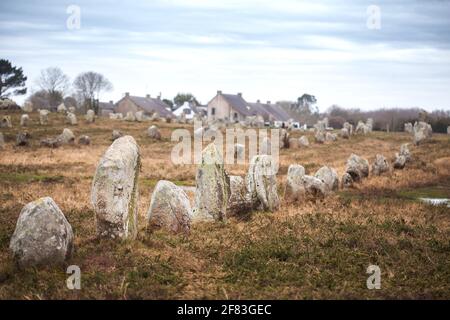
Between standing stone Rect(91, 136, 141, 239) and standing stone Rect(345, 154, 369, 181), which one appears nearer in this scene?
standing stone Rect(91, 136, 141, 239)

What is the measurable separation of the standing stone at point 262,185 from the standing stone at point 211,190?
2.01 metres

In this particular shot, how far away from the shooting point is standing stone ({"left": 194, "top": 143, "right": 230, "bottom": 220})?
15164mm

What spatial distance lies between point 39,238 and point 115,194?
2056mm

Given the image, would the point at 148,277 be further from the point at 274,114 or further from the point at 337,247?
the point at 274,114

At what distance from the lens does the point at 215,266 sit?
10852 mm

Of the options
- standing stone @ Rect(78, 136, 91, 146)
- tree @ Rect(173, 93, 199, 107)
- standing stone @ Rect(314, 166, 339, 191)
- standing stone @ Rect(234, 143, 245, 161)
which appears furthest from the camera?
tree @ Rect(173, 93, 199, 107)

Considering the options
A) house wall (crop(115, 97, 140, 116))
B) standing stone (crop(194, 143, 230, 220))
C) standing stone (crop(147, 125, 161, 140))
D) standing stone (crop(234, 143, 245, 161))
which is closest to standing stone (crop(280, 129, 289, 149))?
standing stone (crop(234, 143, 245, 161))

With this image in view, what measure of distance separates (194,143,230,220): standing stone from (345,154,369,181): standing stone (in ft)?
36.2

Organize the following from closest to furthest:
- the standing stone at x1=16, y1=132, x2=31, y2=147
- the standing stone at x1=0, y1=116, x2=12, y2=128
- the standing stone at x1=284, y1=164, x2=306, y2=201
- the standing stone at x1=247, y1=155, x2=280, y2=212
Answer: the standing stone at x1=247, y1=155, x2=280, y2=212 < the standing stone at x1=284, y1=164, x2=306, y2=201 < the standing stone at x1=16, y1=132, x2=31, y2=147 < the standing stone at x1=0, y1=116, x2=12, y2=128

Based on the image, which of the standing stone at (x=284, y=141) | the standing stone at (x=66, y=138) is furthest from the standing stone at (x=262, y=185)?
the standing stone at (x=66, y=138)

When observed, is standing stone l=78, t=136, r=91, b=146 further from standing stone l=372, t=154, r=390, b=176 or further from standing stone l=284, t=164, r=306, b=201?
standing stone l=284, t=164, r=306, b=201

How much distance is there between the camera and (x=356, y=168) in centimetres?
2519

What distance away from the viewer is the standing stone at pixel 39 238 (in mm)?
10094

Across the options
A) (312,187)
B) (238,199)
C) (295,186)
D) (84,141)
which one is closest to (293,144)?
(84,141)
